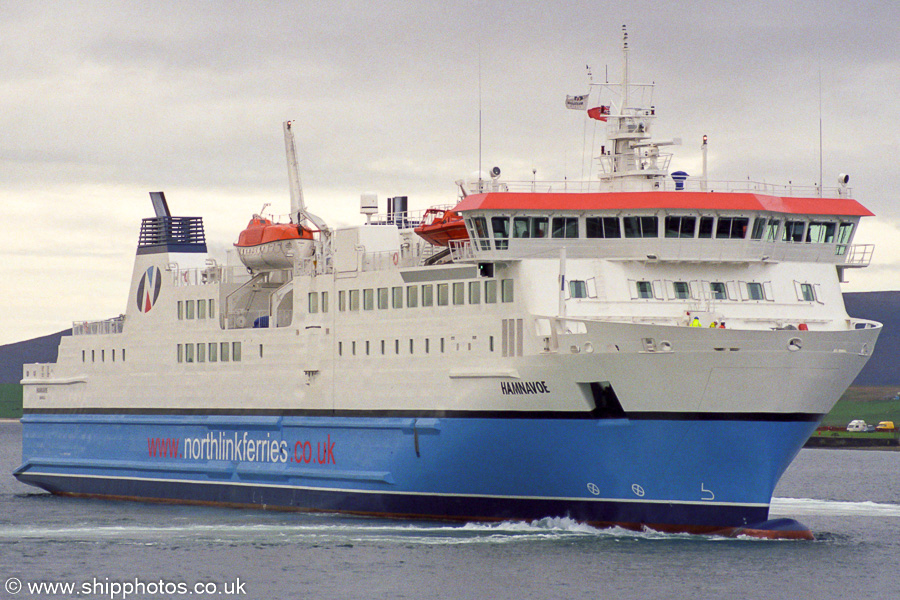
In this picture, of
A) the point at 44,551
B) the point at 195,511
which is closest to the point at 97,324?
the point at 195,511

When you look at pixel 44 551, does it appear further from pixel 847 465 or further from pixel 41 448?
pixel 847 465

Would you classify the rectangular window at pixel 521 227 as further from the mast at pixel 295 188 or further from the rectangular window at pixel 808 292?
the mast at pixel 295 188

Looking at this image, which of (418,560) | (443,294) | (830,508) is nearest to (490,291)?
(443,294)

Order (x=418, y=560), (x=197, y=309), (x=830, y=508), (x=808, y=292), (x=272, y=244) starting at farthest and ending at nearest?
(x=197, y=309), (x=830, y=508), (x=272, y=244), (x=808, y=292), (x=418, y=560)

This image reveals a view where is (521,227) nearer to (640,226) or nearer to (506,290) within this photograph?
(506,290)

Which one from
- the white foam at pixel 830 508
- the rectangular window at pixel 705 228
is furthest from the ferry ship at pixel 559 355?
the white foam at pixel 830 508

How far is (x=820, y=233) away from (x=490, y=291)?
7.98 metres

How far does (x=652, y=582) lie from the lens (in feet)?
88.4

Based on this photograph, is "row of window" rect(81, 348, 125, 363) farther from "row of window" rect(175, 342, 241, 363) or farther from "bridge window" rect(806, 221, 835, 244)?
"bridge window" rect(806, 221, 835, 244)

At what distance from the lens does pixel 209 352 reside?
40719mm

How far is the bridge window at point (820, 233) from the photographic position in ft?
109

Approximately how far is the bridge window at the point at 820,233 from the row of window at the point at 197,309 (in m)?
17.3

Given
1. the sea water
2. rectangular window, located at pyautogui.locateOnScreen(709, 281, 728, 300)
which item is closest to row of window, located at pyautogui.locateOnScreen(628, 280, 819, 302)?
rectangular window, located at pyautogui.locateOnScreen(709, 281, 728, 300)

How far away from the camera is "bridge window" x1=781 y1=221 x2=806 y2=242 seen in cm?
3284
